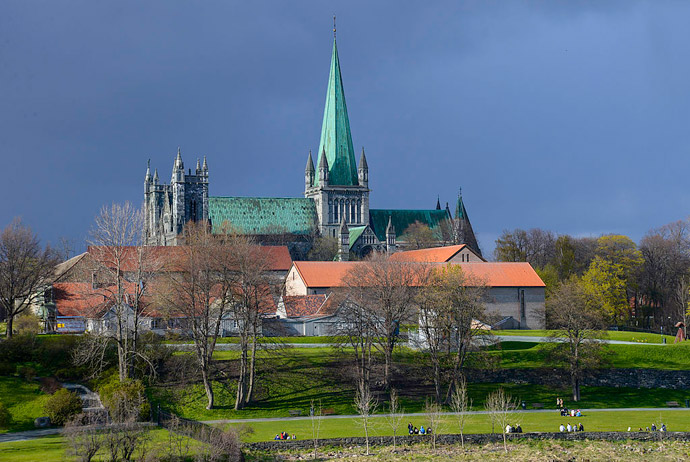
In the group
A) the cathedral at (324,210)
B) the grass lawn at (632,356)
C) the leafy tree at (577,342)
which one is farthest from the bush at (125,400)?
the cathedral at (324,210)

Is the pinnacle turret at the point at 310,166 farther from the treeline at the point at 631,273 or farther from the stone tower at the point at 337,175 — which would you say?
the treeline at the point at 631,273

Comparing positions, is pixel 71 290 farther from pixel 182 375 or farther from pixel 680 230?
pixel 680 230

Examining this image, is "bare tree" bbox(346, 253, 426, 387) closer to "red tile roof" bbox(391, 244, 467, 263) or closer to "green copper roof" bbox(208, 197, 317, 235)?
"red tile roof" bbox(391, 244, 467, 263)

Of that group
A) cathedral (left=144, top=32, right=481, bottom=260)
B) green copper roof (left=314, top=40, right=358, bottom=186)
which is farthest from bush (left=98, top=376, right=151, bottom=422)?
green copper roof (left=314, top=40, right=358, bottom=186)

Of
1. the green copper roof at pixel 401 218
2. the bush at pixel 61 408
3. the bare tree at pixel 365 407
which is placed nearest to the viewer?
the bare tree at pixel 365 407

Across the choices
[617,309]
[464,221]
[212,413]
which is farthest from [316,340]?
[464,221]

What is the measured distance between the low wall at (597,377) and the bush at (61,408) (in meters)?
27.6

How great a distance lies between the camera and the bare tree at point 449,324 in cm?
5800

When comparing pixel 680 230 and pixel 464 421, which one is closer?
pixel 464 421

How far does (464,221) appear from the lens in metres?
144

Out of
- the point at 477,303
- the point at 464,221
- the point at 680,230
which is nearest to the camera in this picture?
the point at 477,303

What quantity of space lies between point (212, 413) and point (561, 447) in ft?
67.6

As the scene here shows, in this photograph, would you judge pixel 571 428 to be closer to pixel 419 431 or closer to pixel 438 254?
pixel 419 431

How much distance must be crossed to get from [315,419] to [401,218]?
94616mm
